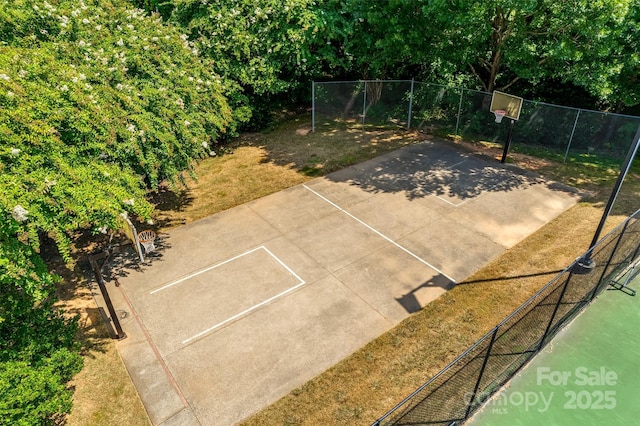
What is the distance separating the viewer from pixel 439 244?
42.4 feet

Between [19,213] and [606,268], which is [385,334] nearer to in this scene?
[606,268]

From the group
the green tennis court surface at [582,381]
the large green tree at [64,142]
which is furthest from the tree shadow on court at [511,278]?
the large green tree at [64,142]

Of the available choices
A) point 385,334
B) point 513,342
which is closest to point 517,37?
point 513,342

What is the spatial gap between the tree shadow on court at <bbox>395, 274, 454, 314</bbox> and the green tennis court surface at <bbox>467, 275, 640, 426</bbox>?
2.77 meters

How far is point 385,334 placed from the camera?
9.83 meters

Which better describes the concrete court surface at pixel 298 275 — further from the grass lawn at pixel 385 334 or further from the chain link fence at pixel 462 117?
the chain link fence at pixel 462 117

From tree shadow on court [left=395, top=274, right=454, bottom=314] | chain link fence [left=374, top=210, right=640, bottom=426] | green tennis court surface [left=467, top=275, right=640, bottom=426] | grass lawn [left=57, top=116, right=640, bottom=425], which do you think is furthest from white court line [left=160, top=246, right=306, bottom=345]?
green tennis court surface [left=467, top=275, right=640, bottom=426]

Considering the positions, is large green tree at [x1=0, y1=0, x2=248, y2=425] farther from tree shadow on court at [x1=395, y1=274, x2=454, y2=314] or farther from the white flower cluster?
tree shadow on court at [x1=395, y1=274, x2=454, y2=314]

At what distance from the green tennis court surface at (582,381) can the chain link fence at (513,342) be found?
26 cm

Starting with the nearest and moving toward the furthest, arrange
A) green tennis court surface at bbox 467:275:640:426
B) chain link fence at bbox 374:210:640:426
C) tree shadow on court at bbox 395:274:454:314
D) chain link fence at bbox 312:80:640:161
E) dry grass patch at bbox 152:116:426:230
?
chain link fence at bbox 374:210:640:426 → green tennis court surface at bbox 467:275:640:426 → tree shadow on court at bbox 395:274:454:314 → dry grass patch at bbox 152:116:426:230 → chain link fence at bbox 312:80:640:161

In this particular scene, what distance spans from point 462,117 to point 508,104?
387 cm

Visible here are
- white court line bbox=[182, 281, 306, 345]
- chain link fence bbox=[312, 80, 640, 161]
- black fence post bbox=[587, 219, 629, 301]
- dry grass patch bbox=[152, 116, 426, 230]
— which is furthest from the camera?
chain link fence bbox=[312, 80, 640, 161]

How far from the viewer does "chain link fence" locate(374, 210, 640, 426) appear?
23.8ft

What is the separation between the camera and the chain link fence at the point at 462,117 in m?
17.2
